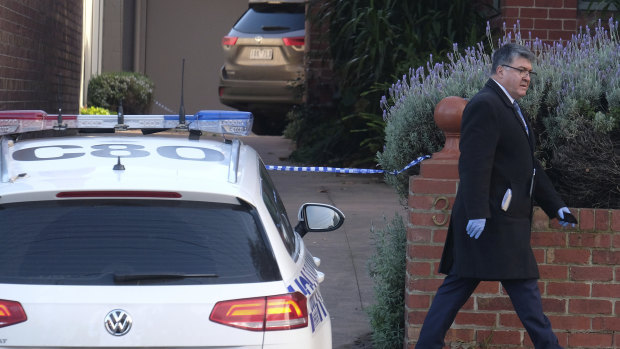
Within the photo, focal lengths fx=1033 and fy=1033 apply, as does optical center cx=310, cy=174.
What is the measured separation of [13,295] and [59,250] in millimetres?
235

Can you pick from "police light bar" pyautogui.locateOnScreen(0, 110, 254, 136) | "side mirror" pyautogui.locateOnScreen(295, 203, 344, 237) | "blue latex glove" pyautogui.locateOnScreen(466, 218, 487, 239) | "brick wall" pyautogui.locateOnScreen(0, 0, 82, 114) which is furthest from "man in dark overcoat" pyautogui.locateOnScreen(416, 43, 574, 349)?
"brick wall" pyautogui.locateOnScreen(0, 0, 82, 114)

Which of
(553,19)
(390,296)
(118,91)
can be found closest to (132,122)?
(390,296)

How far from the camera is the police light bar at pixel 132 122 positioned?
4527 millimetres

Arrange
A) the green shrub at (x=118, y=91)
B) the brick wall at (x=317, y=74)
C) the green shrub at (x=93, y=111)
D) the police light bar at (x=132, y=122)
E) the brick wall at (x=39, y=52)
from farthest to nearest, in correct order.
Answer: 1. the green shrub at (x=118, y=91)
2. the green shrub at (x=93, y=111)
3. the brick wall at (x=317, y=74)
4. the brick wall at (x=39, y=52)
5. the police light bar at (x=132, y=122)

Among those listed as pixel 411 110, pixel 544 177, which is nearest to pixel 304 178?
pixel 411 110

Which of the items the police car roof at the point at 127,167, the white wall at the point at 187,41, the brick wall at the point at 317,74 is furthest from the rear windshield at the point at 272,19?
the police car roof at the point at 127,167

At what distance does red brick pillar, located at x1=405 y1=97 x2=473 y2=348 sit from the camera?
5.50 meters

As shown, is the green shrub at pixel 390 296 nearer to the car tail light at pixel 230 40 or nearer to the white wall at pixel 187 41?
the car tail light at pixel 230 40

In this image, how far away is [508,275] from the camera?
487cm

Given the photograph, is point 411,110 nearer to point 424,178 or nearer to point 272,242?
point 424,178

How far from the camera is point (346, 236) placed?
9398 millimetres

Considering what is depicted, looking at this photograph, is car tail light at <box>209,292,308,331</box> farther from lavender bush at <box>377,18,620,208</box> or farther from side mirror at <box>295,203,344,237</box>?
lavender bush at <box>377,18,620,208</box>

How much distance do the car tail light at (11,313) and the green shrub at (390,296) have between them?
2.91 m

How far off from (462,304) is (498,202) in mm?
569
